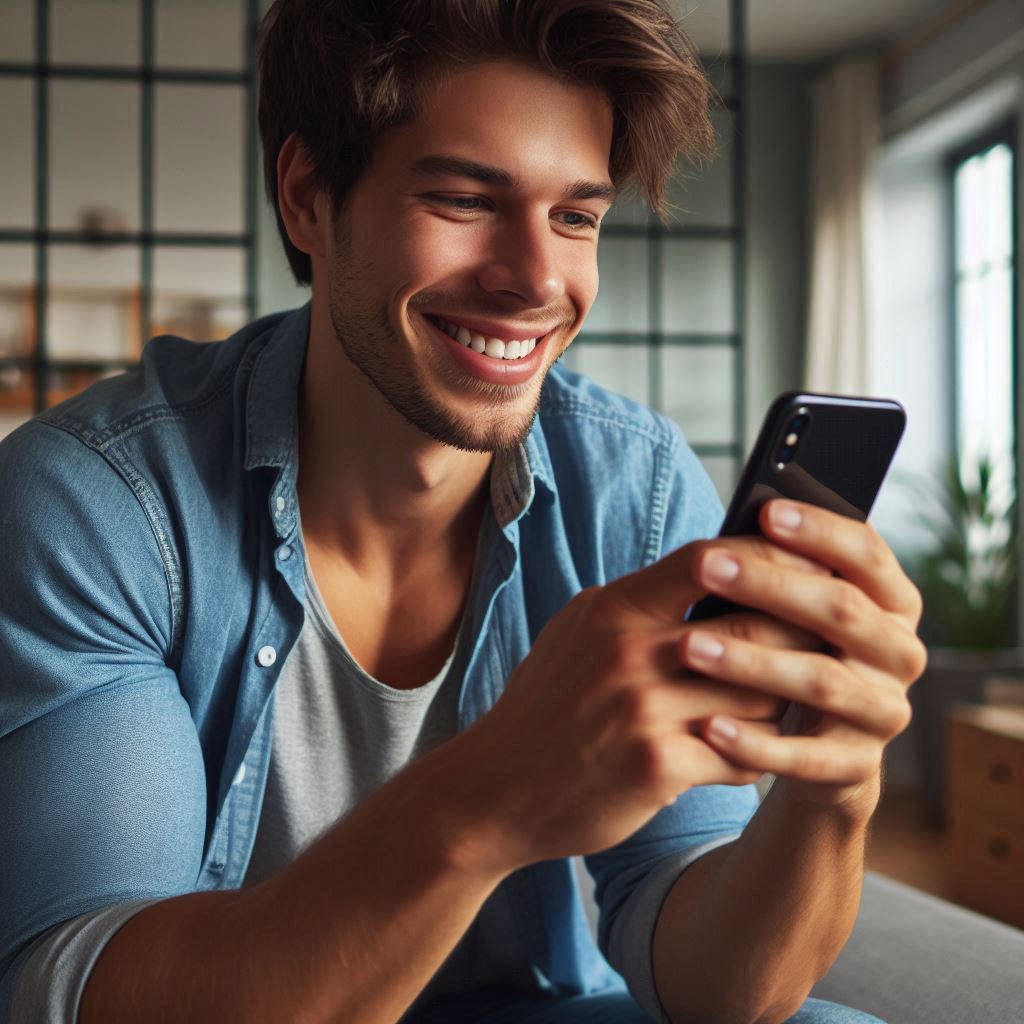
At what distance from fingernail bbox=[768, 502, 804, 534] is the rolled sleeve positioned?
1.71 feet

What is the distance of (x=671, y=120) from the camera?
129 cm

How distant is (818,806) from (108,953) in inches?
19.7

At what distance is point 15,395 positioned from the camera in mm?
4543

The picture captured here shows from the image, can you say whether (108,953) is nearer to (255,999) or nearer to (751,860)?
(255,999)

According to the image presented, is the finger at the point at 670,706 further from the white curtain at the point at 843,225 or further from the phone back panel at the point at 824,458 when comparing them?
the white curtain at the point at 843,225

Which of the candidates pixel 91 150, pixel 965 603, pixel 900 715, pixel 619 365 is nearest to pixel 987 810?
pixel 965 603

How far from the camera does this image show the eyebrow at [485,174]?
3.59 ft

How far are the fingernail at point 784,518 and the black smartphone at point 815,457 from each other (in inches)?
1.0

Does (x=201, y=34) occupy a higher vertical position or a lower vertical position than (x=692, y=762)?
higher

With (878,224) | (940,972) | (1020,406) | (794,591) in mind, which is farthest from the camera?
(878,224)

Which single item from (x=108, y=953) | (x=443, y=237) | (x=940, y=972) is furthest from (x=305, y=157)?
(x=940, y=972)

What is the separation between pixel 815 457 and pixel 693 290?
14.6ft

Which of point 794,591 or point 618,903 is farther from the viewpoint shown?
point 618,903

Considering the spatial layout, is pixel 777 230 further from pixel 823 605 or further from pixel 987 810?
pixel 823 605
